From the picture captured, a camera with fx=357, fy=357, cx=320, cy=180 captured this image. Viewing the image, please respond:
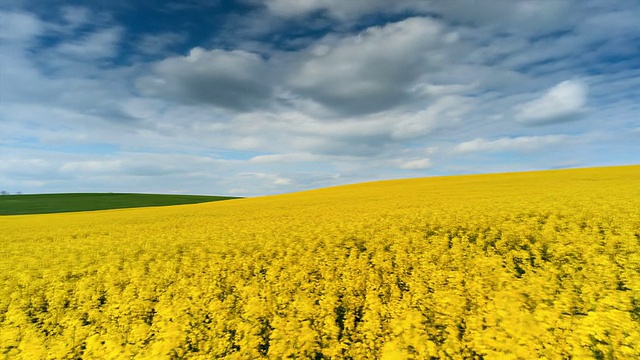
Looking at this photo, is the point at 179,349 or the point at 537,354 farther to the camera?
the point at 179,349

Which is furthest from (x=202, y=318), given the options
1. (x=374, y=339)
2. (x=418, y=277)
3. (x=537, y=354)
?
(x=537, y=354)

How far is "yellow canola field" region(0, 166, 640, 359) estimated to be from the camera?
761 cm

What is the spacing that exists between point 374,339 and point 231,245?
9524mm

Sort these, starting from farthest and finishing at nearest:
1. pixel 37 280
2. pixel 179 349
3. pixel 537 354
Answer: pixel 37 280
pixel 179 349
pixel 537 354

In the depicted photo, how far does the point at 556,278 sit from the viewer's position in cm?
1008

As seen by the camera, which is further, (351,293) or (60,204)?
(60,204)

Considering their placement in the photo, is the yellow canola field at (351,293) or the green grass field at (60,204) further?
the green grass field at (60,204)

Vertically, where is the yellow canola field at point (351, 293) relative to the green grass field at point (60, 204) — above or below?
below

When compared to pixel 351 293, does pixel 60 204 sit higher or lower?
higher

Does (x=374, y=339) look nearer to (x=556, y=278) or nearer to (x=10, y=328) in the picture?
(x=556, y=278)

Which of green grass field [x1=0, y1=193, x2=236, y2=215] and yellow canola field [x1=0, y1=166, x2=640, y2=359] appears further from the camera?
green grass field [x1=0, y1=193, x2=236, y2=215]

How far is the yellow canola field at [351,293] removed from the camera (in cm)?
761

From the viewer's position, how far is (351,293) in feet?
33.8

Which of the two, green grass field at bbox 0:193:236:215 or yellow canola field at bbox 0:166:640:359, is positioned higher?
green grass field at bbox 0:193:236:215
